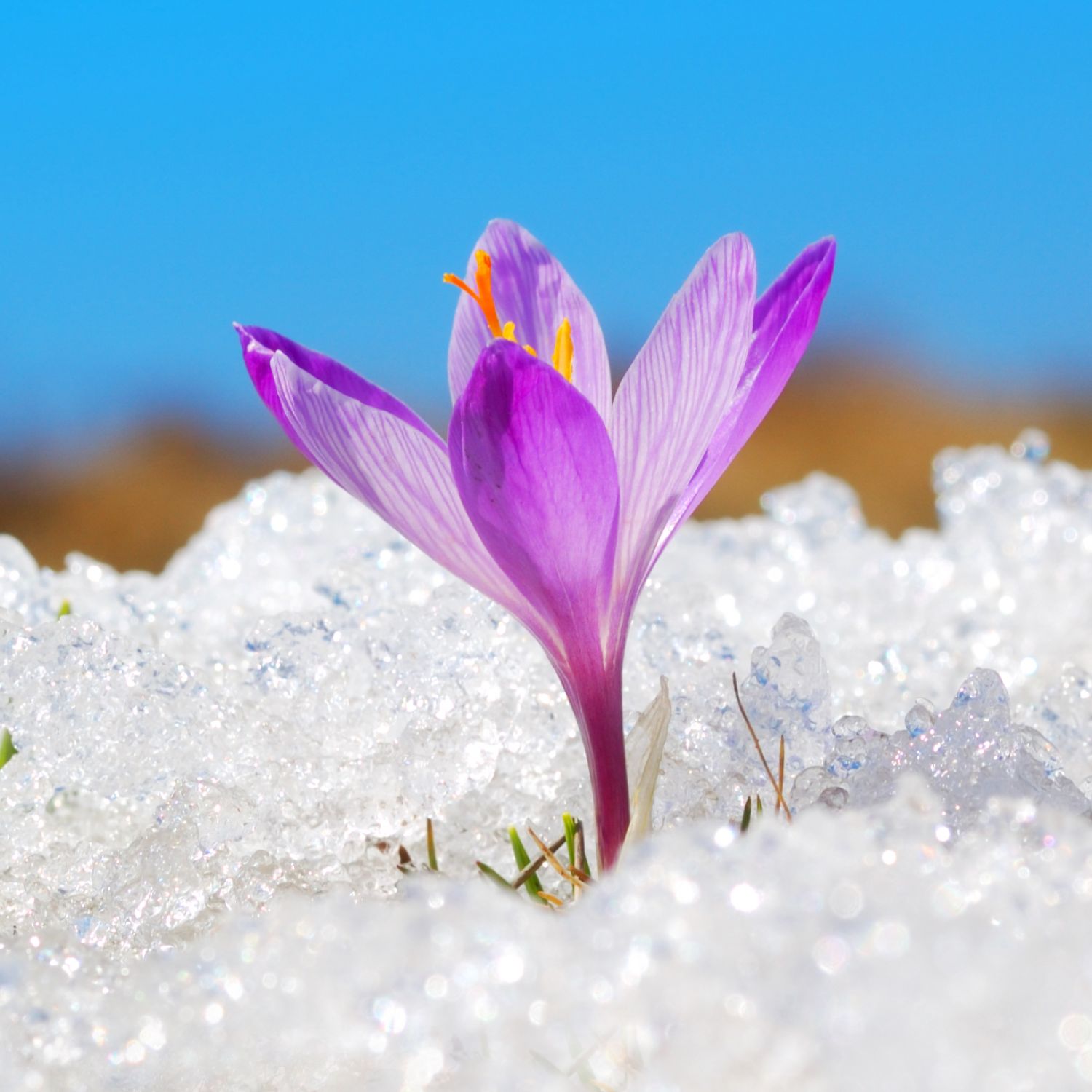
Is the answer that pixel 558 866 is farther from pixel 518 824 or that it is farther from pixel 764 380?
pixel 764 380

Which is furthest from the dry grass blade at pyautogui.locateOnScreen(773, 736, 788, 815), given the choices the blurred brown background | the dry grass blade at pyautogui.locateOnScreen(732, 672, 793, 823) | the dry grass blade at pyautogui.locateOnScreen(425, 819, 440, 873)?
the blurred brown background

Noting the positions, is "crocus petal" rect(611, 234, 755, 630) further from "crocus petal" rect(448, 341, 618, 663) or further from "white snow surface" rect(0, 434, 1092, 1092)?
"white snow surface" rect(0, 434, 1092, 1092)

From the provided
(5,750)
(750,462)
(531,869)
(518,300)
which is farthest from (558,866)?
(750,462)

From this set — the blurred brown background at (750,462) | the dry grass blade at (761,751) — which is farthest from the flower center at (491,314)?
the blurred brown background at (750,462)

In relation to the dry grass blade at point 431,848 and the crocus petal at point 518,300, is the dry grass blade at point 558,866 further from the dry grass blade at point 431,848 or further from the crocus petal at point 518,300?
the crocus petal at point 518,300

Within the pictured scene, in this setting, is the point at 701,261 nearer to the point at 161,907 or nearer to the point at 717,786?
the point at 717,786

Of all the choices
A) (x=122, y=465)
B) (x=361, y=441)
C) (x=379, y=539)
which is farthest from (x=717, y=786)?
(x=122, y=465)
